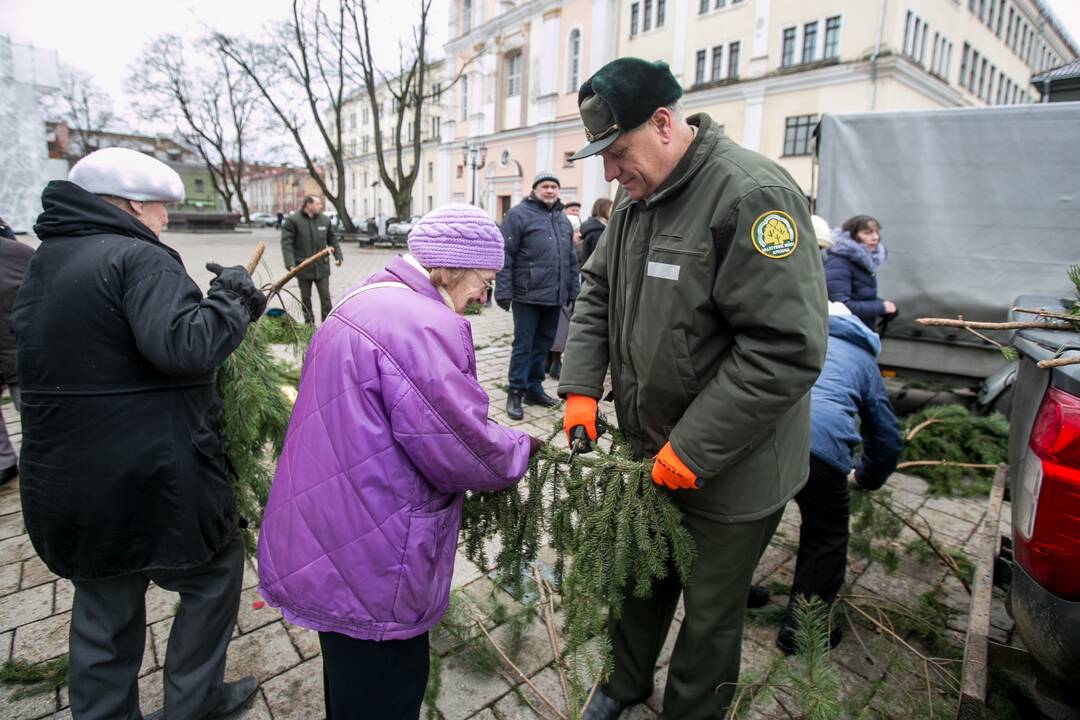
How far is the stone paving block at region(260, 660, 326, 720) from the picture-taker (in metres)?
2.26

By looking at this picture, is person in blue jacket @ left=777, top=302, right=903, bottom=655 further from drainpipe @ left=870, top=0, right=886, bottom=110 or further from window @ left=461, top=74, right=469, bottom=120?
window @ left=461, top=74, right=469, bottom=120

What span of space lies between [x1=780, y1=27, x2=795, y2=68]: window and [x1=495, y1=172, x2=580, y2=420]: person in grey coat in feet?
82.7

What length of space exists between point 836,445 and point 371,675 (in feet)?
6.31

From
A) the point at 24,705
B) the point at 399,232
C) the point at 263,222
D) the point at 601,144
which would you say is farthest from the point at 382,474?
the point at 263,222

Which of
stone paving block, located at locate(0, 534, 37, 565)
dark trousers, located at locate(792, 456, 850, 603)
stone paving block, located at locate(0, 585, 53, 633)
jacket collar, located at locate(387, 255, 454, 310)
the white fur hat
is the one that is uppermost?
the white fur hat

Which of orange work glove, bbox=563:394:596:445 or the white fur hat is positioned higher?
the white fur hat

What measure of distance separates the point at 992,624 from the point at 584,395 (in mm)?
2345

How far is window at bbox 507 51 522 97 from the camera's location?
3812cm

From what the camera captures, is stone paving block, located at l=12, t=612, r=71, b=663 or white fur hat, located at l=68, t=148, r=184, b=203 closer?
white fur hat, located at l=68, t=148, r=184, b=203

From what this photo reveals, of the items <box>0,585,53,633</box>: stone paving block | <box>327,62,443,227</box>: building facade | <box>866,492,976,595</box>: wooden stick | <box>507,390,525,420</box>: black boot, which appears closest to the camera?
<box>0,585,53,633</box>: stone paving block

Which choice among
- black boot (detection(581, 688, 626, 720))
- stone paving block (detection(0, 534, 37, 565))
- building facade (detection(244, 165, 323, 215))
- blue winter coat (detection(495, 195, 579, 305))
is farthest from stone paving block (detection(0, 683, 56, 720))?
building facade (detection(244, 165, 323, 215))

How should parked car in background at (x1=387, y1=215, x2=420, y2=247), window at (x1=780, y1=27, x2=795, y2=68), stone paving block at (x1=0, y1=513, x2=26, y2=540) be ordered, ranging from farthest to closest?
parked car in background at (x1=387, y1=215, x2=420, y2=247) < window at (x1=780, y1=27, x2=795, y2=68) < stone paving block at (x1=0, y1=513, x2=26, y2=540)

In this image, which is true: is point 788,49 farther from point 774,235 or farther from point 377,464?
point 377,464

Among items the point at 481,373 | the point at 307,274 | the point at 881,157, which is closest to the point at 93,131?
the point at 307,274
